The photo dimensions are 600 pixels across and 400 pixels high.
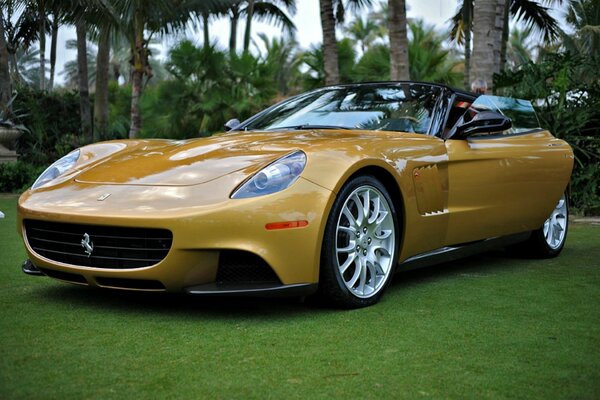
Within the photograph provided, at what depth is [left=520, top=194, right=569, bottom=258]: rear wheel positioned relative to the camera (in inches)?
232

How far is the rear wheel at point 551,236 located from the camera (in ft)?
19.4

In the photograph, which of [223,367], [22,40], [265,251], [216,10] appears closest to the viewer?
[223,367]

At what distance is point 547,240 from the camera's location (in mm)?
5980

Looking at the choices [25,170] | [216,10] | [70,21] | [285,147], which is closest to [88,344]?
[285,147]

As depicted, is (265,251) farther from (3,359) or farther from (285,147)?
(3,359)

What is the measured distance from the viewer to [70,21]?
49.0ft

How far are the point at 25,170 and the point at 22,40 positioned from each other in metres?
17.2

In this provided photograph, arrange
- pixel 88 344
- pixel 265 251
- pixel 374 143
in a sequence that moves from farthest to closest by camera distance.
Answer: pixel 374 143 < pixel 265 251 < pixel 88 344

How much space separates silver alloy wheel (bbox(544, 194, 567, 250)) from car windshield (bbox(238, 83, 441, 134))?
1.58 m

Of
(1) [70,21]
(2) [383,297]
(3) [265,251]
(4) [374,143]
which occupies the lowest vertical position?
(2) [383,297]

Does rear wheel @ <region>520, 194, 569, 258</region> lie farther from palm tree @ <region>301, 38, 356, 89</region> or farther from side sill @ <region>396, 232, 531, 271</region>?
palm tree @ <region>301, 38, 356, 89</region>

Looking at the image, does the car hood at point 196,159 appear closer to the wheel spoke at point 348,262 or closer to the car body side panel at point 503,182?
the wheel spoke at point 348,262

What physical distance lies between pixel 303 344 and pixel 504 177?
2.31m

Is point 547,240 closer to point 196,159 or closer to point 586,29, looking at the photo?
point 196,159
